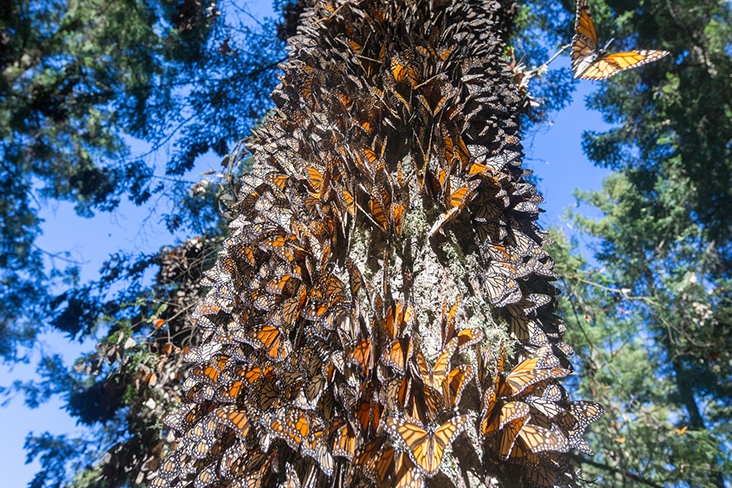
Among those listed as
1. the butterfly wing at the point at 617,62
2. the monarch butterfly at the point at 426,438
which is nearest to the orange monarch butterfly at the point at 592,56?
the butterfly wing at the point at 617,62

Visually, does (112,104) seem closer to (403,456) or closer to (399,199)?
(399,199)

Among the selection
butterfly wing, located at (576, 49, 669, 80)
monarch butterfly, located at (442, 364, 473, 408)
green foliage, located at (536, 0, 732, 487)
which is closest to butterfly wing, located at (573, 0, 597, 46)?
butterfly wing, located at (576, 49, 669, 80)

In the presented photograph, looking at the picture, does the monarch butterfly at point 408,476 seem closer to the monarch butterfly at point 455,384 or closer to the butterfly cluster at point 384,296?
the butterfly cluster at point 384,296

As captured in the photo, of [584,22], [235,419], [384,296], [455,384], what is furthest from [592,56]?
[235,419]

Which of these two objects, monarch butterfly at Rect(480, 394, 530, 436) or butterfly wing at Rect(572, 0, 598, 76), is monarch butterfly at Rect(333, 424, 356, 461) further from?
butterfly wing at Rect(572, 0, 598, 76)

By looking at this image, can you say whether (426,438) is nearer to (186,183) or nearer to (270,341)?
(270,341)
